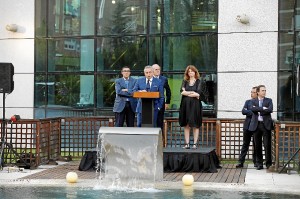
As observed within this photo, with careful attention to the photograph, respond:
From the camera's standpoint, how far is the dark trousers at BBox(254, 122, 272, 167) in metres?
15.5

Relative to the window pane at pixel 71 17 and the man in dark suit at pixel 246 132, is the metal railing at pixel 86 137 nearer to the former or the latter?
the man in dark suit at pixel 246 132

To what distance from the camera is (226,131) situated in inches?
688

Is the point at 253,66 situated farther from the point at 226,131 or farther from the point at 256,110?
the point at 256,110

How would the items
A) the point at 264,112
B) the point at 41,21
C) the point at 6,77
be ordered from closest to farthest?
the point at 264,112, the point at 6,77, the point at 41,21

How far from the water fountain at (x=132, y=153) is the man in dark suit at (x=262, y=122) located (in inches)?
138

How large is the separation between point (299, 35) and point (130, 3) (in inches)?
193

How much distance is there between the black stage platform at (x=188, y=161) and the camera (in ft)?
49.2

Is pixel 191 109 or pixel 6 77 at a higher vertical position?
pixel 6 77

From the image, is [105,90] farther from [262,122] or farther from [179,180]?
[179,180]

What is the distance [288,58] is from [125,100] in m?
5.09

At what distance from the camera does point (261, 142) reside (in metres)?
15.7

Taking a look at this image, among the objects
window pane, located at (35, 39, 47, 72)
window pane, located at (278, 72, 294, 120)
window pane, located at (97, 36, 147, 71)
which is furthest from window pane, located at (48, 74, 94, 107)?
window pane, located at (278, 72, 294, 120)

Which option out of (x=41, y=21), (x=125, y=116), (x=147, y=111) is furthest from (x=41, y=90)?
(x=147, y=111)

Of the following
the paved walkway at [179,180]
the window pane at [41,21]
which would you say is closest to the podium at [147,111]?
the paved walkway at [179,180]
